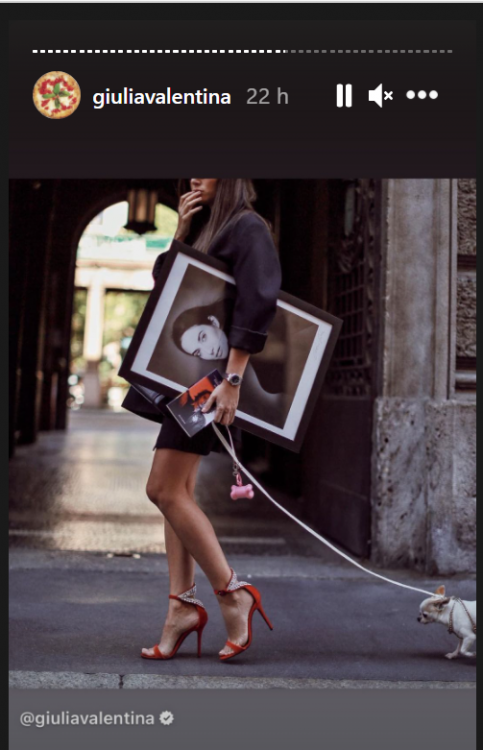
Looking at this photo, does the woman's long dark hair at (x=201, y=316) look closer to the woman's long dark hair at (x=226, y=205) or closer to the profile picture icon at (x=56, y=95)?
the woman's long dark hair at (x=226, y=205)

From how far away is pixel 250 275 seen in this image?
9.52ft

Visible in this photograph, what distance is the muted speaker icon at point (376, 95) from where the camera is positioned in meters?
3.02

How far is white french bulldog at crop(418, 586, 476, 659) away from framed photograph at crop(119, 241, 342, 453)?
0.92 meters

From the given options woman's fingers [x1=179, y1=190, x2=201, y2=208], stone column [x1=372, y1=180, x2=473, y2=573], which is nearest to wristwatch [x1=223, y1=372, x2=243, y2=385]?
woman's fingers [x1=179, y1=190, x2=201, y2=208]

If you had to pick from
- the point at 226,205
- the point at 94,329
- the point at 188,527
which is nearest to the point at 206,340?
the point at 226,205

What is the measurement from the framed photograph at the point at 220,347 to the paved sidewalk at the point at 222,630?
0.86 m

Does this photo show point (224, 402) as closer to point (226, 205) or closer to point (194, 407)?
point (194, 407)

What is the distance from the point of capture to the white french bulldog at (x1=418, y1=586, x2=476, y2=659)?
330 centimetres

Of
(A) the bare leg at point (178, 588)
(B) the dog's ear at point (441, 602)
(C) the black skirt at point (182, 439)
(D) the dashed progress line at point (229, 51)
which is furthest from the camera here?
(B) the dog's ear at point (441, 602)

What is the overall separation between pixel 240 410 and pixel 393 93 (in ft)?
3.94

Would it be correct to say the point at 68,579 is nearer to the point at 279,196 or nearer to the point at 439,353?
the point at 439,353

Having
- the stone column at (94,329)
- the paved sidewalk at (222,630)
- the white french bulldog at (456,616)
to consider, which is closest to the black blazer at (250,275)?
the paved sidewalk at (222,630)

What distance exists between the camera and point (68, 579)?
179 inches

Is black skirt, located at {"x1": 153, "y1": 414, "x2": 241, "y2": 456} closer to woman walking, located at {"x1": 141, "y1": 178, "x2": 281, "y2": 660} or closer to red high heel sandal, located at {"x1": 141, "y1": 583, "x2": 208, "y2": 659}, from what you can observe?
woman walking, located at {"x1": 141, "y1": 178, "x2": 281, "y2": 660}
